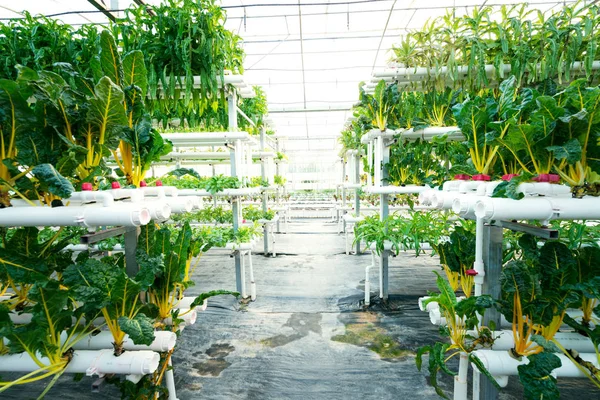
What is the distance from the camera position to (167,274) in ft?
6.55

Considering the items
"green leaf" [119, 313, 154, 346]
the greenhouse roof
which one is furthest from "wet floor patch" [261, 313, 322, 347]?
the greenhouse roof

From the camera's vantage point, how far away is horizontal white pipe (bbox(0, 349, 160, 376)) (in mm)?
1572

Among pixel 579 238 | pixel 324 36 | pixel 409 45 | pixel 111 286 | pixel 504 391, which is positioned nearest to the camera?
pixel 111 286

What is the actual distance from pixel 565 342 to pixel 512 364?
1.28ft

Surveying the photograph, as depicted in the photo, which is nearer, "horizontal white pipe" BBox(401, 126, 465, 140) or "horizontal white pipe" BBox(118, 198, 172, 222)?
"horizontal white pipe" BBox(118, 198, 172, 222)

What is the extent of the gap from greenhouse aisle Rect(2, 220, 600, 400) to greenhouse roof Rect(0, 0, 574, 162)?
10.7 ft

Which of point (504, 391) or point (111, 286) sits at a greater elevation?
point (111, 286)

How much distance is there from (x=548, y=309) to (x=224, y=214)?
15.9 feet

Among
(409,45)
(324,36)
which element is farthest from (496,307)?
(324,36)

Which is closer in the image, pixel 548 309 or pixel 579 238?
pixel 548 309

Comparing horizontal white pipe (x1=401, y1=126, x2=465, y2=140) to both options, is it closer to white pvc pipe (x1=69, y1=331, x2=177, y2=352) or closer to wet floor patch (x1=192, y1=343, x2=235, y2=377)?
wet floor patch (x1=192, y1=343, x2=235, y2=377)

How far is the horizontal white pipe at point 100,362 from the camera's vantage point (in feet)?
5.16

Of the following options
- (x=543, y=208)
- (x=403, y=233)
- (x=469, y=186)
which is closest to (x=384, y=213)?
(x=403, y=233)

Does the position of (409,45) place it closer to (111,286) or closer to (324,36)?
(111,286)
